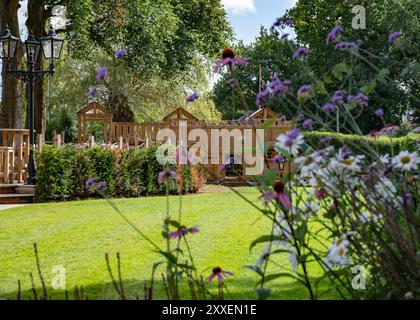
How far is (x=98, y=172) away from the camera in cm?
1307

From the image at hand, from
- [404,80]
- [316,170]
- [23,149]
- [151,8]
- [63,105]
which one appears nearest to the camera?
[316,170]

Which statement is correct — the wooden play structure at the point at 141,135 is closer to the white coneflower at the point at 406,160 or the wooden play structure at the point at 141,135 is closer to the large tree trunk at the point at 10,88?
the large tree trunk at the point at 10,88

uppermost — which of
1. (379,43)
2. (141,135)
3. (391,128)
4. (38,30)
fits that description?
(379,43)

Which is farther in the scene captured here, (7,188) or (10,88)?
(10,88)

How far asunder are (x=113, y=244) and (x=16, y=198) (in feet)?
20.4

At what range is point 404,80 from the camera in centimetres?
3300

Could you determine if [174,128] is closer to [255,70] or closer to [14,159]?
[14,159]

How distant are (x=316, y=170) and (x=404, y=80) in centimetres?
3259

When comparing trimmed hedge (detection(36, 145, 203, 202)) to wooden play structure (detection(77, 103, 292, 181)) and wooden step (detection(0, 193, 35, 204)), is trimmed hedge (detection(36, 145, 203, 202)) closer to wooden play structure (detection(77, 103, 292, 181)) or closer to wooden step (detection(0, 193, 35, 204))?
wooden step (detection(0, 193, 35, 204))

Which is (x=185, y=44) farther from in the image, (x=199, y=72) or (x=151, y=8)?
(x=151, y=8)

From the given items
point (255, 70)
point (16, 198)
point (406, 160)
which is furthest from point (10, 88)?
point (255, 70)

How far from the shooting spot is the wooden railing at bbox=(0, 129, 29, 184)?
13.5m

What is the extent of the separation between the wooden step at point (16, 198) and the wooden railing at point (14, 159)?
4.10 feet
